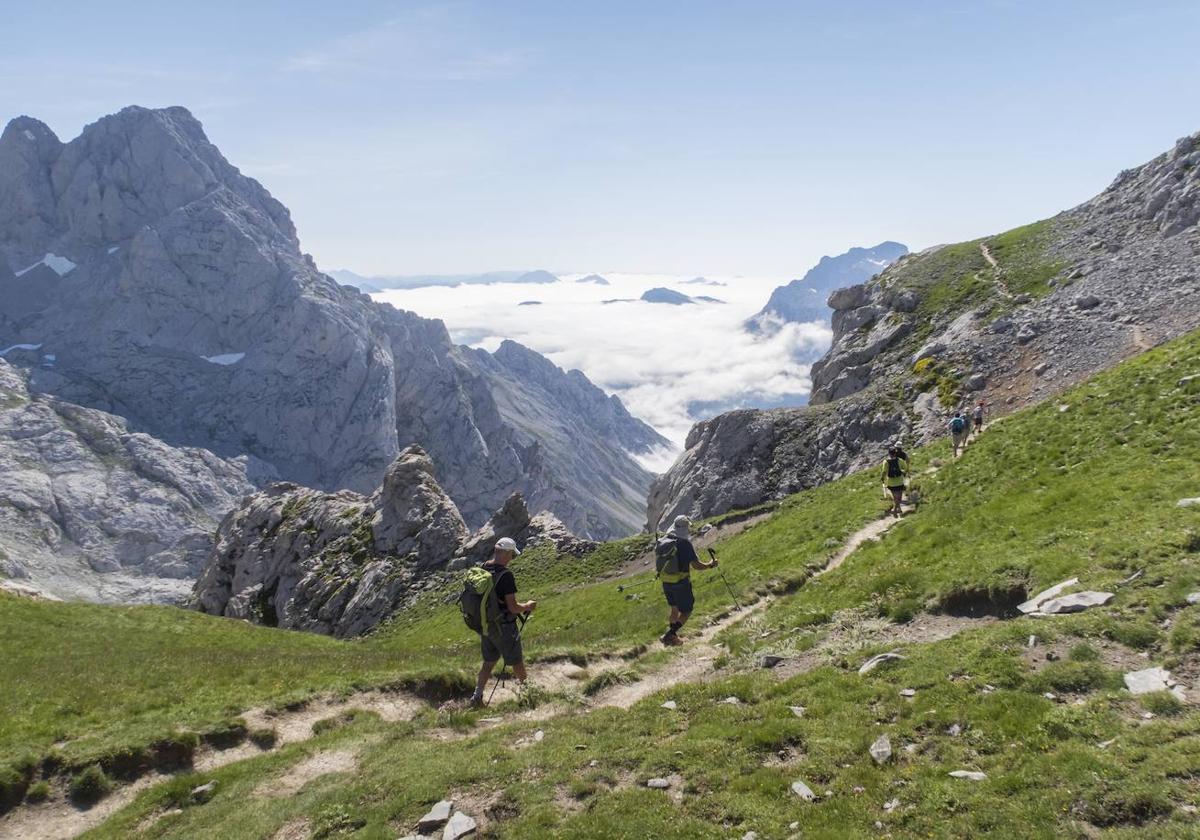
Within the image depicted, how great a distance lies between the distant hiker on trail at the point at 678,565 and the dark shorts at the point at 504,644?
6232 mm

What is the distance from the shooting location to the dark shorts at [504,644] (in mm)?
19500

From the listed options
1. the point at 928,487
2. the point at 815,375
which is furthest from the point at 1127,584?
the point at 815,375

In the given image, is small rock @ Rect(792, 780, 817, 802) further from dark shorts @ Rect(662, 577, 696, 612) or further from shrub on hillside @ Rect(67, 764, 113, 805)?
shrub on hillside @ Rect(67, 764, 113, 805)

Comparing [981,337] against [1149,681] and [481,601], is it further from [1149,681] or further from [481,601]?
[481,601]

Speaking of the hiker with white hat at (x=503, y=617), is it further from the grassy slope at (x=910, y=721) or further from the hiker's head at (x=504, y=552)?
the grassy slope at (x=910, y=721)

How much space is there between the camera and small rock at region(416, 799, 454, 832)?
1275 centimetres

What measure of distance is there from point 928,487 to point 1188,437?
1268 cm

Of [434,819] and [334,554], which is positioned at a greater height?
[434,819]

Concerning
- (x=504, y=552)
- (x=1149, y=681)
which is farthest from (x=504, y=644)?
(x=1149, y=681)

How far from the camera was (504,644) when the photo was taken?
19.6 m

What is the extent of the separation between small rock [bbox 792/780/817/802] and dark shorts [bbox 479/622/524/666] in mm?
9368

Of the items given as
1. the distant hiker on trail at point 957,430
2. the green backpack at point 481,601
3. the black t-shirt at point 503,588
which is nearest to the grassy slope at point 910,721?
the green backpack at point 481,601

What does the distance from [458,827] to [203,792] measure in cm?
837

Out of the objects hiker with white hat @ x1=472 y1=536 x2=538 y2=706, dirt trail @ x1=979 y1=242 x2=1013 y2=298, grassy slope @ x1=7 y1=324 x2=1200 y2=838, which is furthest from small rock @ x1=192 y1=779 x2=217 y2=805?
dirt trail @ x1=979 y1=242 x2=1013 y2=298
